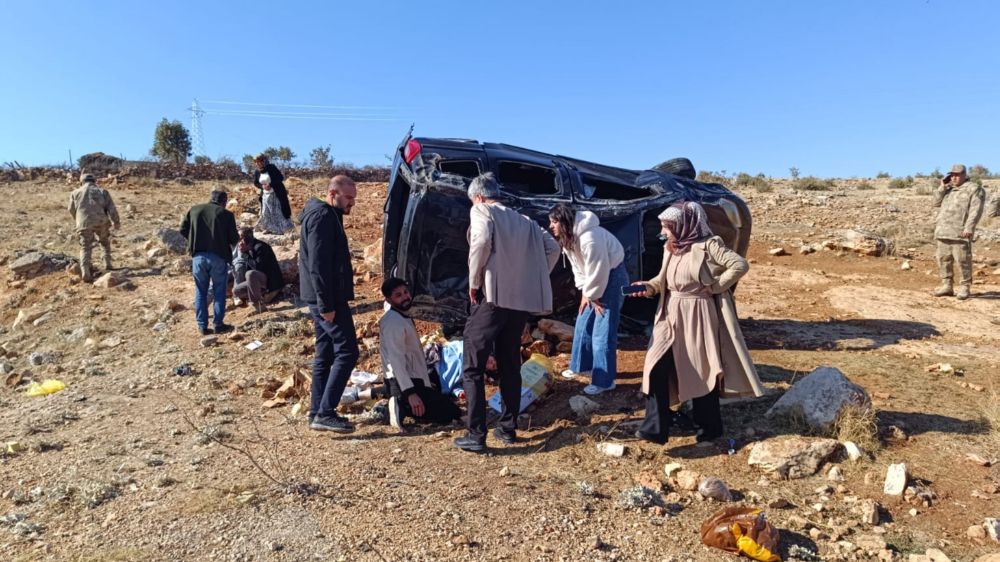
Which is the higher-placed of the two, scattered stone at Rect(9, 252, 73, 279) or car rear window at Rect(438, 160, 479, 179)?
car rear window at Rect(438, 160, 479, 179)

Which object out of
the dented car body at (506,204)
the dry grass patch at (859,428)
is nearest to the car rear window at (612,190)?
the dented car body at (506,204)

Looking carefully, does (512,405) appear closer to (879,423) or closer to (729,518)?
(729,518)

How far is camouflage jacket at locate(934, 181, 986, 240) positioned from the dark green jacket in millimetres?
9025

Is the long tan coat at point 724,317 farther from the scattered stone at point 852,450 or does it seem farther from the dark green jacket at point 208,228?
the dark green jacket at point 208,228

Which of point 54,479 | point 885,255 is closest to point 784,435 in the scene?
point 54,479

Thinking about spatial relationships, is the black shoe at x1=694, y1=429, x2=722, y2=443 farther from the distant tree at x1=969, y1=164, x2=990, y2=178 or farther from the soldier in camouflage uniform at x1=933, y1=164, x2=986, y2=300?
the distant tree at x1=969, y1=164, x2=990, y2=178

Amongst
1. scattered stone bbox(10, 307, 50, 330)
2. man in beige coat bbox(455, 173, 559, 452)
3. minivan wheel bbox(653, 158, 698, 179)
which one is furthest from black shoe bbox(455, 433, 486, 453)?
scattered stone bbox(10, 307, 50, 330)

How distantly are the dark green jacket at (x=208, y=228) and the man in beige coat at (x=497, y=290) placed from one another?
438cm

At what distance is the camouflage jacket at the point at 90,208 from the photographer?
A: 387 inches

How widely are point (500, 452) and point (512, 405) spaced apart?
314 millimetres

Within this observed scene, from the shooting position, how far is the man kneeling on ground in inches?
189

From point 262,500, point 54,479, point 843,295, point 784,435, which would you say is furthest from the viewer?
point 843,295

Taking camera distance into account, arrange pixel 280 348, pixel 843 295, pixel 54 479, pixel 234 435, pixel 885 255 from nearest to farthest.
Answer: pixel 54 479 < pixel 234 435 < pixel 280 348 < pixel 843 295 < pixel 885 255

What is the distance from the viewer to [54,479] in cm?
399
